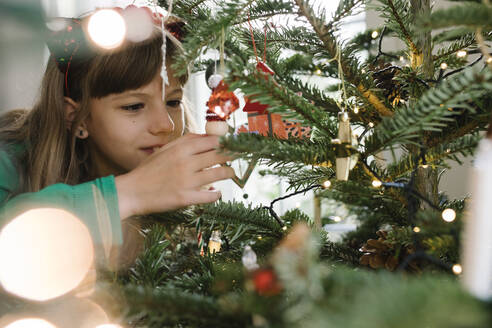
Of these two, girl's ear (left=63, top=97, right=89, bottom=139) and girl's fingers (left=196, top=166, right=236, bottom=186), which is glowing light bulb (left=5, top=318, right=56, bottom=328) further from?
girl's ear (left=63, top=97, right=89, bottom=139)

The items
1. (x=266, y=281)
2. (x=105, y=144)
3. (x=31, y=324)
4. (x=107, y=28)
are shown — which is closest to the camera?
(x=266, y=281)

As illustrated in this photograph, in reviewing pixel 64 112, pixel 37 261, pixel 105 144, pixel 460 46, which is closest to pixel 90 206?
pixel 37 261

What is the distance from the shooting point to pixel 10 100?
3.84ft

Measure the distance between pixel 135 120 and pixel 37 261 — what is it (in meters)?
0.37

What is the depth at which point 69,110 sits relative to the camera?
0.82 metres

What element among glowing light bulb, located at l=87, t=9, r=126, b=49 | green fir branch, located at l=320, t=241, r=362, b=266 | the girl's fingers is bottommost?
green fir branch, located at l=320, t=241, r=362, b=266

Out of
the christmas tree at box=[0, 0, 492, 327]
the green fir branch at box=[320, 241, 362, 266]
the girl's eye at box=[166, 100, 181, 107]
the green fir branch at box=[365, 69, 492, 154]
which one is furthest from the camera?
the girl's eye at box=[166, 100, 181, 107]

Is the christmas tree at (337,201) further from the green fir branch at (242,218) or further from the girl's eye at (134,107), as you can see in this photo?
the girl's eye at (134,107)

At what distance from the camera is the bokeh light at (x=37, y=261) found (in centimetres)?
39

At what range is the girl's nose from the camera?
0.70 metres

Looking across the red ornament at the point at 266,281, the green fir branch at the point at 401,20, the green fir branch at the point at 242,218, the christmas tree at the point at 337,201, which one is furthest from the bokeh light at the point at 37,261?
the green fir branch at the point at 401,20

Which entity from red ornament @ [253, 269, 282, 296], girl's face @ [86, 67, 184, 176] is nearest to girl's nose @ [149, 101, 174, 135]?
girl's face @ [86, 67, 184, 176]

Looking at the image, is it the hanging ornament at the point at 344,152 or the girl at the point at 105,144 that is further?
the girl at the point at 105,144

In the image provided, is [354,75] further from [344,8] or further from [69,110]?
[69,110]
